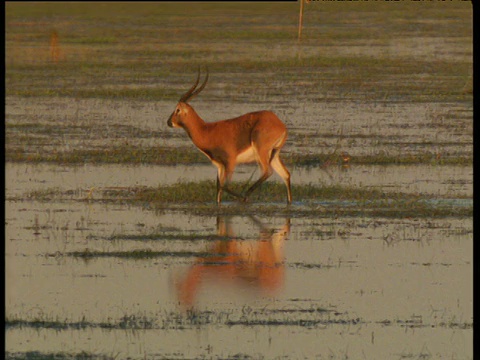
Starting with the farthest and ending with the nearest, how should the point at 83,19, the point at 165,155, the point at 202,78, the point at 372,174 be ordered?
the point at 83,19 < the point at 202,78 < the point at 165,155 < the point at 372,174

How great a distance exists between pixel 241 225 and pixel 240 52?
25.3 m

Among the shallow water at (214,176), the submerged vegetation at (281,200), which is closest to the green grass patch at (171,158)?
the shallow water at (214,176)

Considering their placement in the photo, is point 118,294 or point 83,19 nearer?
point 118,294

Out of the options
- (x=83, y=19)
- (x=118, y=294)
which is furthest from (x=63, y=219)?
(x=83, y=19)

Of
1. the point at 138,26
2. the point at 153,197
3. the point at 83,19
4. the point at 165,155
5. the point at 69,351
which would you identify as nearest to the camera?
the point at 69,351

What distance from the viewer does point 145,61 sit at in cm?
3497

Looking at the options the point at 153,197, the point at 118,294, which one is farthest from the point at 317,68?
the point at 118,294

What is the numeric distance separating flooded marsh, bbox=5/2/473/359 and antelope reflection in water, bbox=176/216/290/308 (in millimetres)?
24

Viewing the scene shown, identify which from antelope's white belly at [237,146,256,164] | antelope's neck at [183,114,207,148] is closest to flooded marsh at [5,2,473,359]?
antelope's white belly at [237,146,256,164]

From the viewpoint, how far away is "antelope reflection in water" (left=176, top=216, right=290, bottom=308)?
10.4 m

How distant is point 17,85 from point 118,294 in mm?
18261

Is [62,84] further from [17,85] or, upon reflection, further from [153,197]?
[153,197]

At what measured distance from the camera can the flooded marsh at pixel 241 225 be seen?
358 inches

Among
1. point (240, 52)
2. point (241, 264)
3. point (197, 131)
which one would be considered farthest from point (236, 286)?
point (240, 52)
